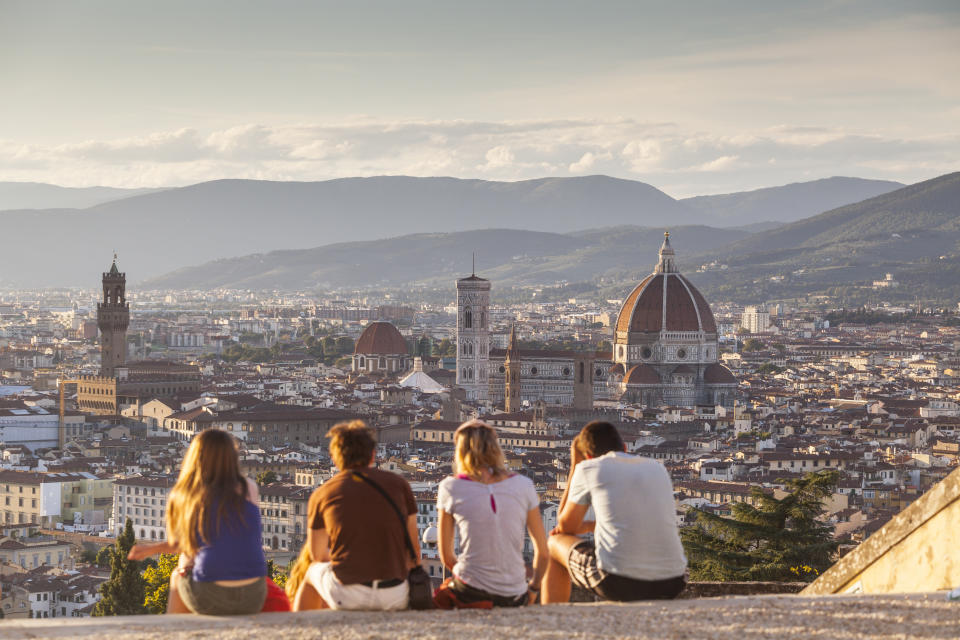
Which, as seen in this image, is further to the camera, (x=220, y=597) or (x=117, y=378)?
(x=117, y=378)

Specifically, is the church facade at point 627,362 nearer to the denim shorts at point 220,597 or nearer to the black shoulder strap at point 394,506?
the black shoulder strap at point 394,506

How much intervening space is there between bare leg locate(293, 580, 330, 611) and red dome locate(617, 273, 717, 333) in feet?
223

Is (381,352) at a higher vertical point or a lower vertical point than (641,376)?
higher

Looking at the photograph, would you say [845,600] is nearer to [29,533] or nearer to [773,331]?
[29,533]

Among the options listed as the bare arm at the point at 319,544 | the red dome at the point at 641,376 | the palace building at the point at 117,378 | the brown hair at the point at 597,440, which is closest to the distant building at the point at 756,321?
the red dome at the point at 641,376

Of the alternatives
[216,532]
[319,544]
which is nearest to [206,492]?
[216,532]

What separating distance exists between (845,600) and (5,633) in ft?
10.8

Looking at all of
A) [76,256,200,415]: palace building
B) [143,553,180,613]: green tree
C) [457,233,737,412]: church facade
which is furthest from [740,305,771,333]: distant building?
[143,553,180,613]: green tree

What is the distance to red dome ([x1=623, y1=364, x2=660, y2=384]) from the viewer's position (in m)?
71.6

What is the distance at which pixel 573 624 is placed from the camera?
666 cm

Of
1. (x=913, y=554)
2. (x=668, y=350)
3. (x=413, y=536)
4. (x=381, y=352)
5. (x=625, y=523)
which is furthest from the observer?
(x=381, y=352)

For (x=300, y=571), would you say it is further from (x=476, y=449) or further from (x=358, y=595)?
(x=476, y=449)

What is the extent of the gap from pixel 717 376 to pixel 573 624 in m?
66.6

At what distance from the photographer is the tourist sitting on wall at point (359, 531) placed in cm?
686
